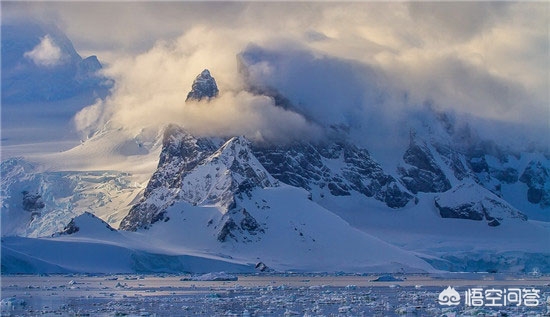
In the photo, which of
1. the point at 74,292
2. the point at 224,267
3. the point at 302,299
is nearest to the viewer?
the point at 302,299

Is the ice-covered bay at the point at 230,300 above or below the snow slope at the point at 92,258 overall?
below

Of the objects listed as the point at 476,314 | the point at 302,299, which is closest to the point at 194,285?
the point at 302,299

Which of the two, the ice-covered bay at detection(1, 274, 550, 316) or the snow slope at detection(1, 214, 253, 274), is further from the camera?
the snow slope at detection(1, 214, 253, 274)

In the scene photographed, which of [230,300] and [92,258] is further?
[92,258]

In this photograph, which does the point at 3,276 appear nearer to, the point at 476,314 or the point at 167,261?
the point at 167,261

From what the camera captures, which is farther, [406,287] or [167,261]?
[167,261]

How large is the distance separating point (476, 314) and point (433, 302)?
1594cm

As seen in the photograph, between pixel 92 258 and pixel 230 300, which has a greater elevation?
pixel 92 258

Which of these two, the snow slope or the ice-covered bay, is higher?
the snow slope

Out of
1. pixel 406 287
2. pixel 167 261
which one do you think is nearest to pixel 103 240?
pixel 167 261

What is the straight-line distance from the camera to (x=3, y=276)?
172m

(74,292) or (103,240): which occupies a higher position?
(103,240)

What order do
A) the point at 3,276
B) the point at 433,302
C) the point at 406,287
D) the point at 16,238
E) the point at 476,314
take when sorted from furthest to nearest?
1. the point at 16,238
2. the point at 3,276
3. the point at 406,287
4. the point at 433,302
5. the point at 476,314

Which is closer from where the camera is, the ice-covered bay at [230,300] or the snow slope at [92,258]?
the ice-covered bay at [230,300]
